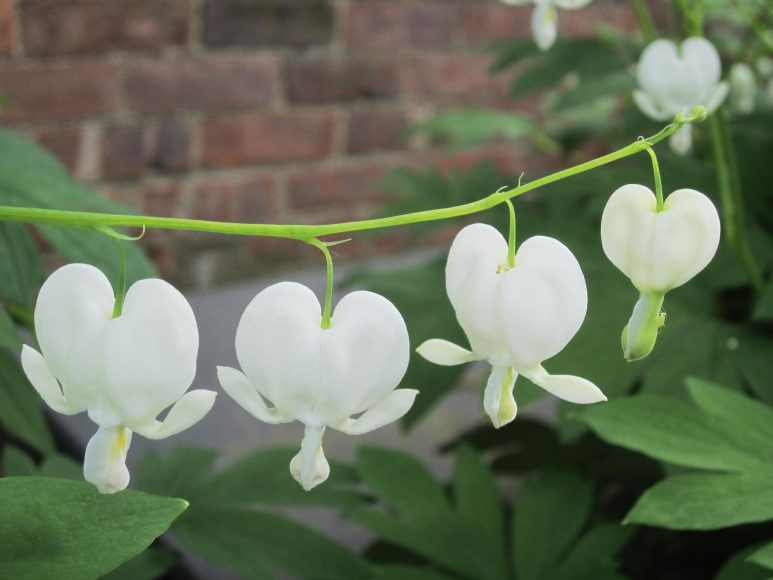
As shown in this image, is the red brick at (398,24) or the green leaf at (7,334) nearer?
the green leaf at (7,334)

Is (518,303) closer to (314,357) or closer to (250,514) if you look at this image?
(314,357)

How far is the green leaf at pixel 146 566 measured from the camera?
0.75m

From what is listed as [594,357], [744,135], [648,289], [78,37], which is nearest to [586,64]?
[744,135]

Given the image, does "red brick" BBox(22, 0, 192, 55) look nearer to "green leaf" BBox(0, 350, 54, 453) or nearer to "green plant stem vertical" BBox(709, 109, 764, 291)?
"green leaf" BBox(0, 350, 54, 453)

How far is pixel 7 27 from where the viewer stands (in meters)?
1.67

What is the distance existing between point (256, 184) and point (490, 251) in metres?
1.63

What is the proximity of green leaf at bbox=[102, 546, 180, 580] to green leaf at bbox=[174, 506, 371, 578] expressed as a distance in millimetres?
32

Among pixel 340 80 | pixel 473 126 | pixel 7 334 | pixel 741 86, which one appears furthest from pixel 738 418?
pixel 340 80

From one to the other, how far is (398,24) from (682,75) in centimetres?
134

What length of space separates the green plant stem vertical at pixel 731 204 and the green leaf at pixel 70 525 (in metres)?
0.65

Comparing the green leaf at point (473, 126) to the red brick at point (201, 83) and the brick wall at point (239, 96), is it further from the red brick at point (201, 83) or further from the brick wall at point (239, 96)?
the red brick at point (201, 83)

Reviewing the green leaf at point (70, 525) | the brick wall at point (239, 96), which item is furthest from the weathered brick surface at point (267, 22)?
the green leaf at point (70, 525)

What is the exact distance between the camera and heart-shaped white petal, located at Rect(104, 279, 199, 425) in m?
0.48

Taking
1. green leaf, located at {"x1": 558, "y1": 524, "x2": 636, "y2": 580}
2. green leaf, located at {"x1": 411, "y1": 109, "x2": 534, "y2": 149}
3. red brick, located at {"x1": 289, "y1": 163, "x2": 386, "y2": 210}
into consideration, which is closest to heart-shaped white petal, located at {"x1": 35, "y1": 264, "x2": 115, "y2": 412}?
green leaf, located at {"x1": 558, "y1": 524, "x2": 636, "y2": 580}
